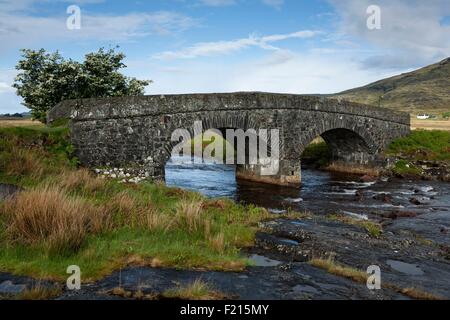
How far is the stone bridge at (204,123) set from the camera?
1950 cm

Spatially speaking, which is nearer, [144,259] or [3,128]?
[144,259]

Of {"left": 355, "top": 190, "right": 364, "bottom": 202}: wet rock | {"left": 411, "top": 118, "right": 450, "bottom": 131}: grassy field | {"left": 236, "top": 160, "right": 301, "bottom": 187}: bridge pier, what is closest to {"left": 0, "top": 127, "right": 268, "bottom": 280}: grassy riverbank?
{"left": 355, "top": 190, "right": 364, "bottom": 202}: wet rock

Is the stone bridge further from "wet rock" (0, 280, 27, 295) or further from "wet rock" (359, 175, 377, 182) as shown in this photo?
"wet rock" (0, 280, 27, 295)

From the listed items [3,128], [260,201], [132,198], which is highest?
[3,128]

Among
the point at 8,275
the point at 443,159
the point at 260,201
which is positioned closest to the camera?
the point at 8,275

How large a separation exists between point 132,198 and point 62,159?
6.80 metres

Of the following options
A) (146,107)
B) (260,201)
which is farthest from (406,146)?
(146,107)

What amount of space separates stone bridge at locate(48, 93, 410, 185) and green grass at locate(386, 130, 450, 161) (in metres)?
2.59

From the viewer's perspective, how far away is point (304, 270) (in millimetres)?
8844

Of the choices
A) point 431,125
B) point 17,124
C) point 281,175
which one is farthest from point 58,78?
point 431,125

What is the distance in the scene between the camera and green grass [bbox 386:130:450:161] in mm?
36156

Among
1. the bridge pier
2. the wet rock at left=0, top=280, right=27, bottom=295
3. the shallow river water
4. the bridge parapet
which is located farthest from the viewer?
the bridge pier

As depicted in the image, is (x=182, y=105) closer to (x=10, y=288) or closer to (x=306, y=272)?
(x=306, y=272)

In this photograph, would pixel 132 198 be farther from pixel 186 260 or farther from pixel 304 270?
pixel 304 270
